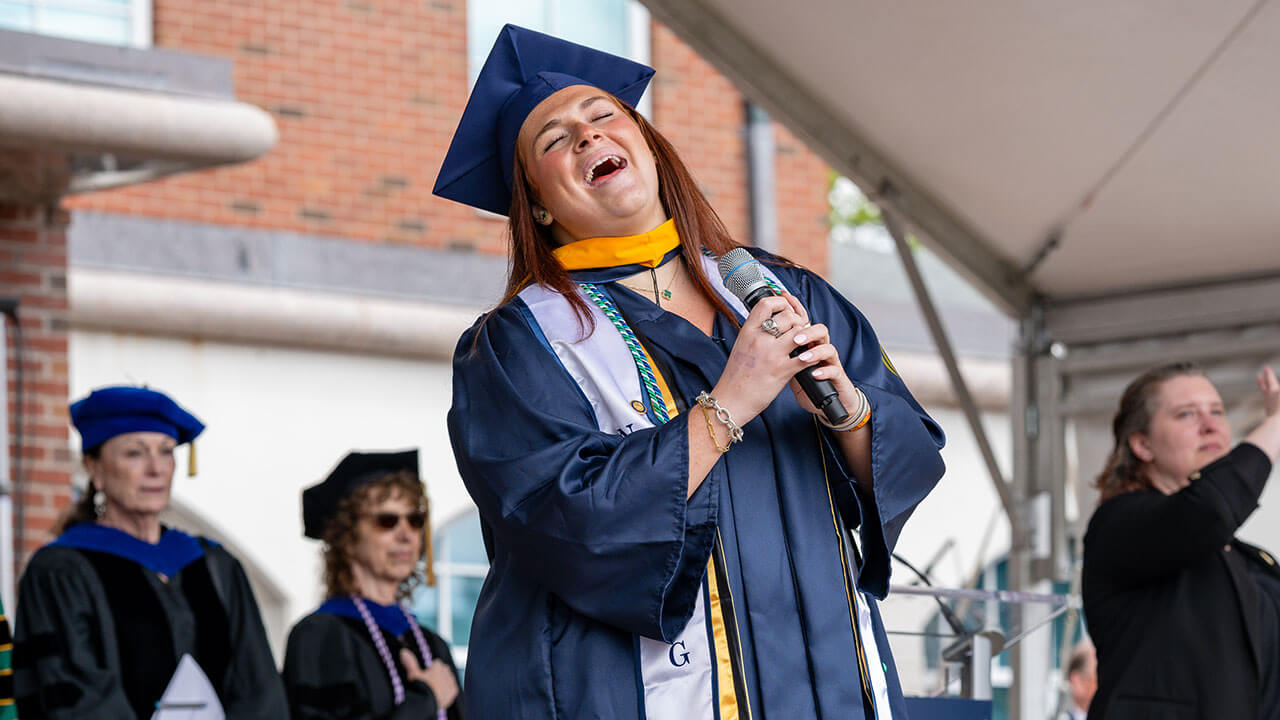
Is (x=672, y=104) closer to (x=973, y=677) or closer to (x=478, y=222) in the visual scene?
(x=478, y=222)

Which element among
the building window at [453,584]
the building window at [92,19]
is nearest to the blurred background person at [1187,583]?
the building window at [453,584]

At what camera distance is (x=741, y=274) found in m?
2.12

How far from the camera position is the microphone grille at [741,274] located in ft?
6.93

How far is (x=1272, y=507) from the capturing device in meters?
5.55

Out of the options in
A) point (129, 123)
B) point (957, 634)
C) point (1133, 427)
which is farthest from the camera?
point (129, 123)

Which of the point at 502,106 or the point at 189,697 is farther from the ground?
the point at 502,106

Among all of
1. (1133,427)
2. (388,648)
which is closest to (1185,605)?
(1133,427)

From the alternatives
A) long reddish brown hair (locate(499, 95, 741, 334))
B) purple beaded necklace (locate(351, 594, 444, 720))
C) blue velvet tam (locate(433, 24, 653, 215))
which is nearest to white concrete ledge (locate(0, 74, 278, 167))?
purple beaded necklace (locate(351, 594, 444, 720))

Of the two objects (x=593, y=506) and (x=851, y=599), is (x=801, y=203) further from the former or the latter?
(x=593, y=506)

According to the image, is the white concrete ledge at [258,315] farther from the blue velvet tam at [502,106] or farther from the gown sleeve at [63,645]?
the blue velvet tam at [502,106]

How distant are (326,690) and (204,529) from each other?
5.21 m

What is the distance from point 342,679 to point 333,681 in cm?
3

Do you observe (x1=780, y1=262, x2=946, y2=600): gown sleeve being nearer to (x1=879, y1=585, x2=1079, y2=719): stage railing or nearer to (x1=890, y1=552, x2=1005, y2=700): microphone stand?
(x1=879, y1=585, x2=1079, y2=719): stage railing

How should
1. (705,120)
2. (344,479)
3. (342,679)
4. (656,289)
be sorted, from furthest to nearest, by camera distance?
(705,120)
(344,479)
(342,679)
(656,289)
